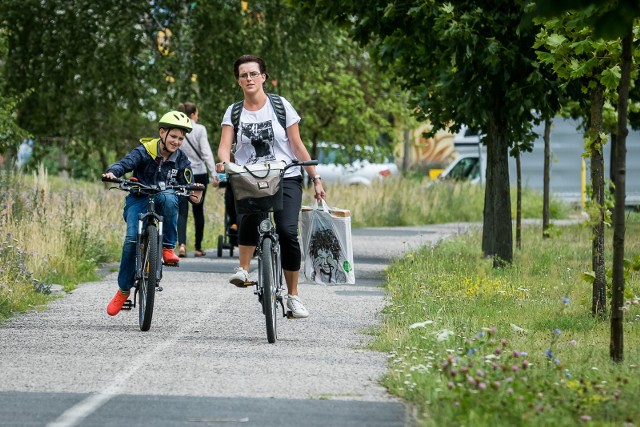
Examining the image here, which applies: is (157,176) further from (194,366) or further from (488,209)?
(488,209)

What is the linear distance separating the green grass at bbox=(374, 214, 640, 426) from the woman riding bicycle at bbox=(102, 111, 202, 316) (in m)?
1.81

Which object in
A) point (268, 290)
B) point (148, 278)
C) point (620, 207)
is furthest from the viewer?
point (148, 278)

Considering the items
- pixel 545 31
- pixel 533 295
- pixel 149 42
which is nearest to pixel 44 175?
pixel 533 295

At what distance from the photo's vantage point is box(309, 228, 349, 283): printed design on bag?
10.4 m

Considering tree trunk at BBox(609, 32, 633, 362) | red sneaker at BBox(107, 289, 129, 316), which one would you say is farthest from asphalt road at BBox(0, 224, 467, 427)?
tree trunk at BBox(609, 32, 633, 362)

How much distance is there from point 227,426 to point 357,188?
2508cm

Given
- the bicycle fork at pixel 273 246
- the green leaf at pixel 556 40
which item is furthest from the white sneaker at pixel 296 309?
the green leaf at pixel 556 40

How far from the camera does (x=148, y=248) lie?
10.2 meters

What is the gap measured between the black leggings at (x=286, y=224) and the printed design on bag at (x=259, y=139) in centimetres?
22

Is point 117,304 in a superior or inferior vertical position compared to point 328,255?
inferior

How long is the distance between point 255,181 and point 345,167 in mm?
36237

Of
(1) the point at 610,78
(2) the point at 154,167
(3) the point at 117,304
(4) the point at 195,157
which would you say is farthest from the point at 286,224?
(4) the point at 195,157

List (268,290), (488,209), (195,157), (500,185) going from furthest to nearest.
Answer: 1. (195,157)
2. (488,209)
3. (500,185)
4. (268,290)

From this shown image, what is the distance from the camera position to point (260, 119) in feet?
32.6
